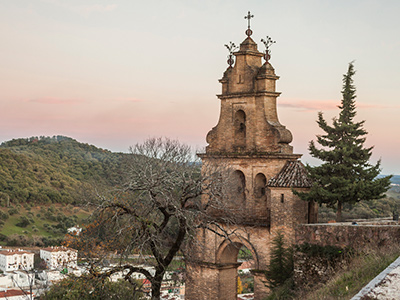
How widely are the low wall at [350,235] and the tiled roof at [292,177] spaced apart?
5140 mm

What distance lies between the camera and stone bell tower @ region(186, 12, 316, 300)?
64.3ft

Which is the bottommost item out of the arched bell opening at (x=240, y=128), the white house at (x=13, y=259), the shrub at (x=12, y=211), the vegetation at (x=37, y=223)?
the white house at (x=13, y=259)

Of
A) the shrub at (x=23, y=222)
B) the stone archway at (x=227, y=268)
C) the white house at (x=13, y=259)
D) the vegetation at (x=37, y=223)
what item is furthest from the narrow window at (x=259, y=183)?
the shrub at (x=23, y=222)

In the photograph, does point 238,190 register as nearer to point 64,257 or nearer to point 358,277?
point 64,257

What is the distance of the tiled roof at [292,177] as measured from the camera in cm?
1880

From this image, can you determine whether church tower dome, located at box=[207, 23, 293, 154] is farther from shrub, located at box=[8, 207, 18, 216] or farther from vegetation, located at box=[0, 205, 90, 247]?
shrub, located at box=[8, 207, 18, 216]

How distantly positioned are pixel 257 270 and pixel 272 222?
7.27 feet

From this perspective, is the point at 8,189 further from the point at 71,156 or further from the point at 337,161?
the point at 337,161

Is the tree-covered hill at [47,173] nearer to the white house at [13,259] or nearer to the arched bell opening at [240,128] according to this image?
the white house at [13,259]

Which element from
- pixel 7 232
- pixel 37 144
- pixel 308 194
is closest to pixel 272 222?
pixel 308 194

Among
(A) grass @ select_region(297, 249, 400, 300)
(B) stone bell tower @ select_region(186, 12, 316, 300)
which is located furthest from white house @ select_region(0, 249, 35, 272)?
(A) grass @ select_region(297, 249, 400, 300)

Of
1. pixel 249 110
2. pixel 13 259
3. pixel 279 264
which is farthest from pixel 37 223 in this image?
pixel 279 264

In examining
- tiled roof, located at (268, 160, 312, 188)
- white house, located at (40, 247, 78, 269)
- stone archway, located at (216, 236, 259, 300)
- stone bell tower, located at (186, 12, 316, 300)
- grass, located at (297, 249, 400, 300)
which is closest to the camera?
grass, located at (297, 249, 400, 300)

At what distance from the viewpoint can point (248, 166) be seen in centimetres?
2089
